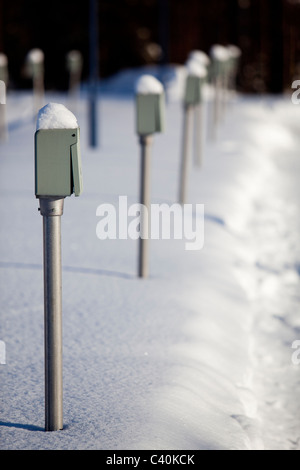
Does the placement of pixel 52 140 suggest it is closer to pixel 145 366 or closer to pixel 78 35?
pixel 145 366

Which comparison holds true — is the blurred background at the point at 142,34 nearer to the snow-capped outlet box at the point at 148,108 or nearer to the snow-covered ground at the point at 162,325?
the snow-covered ground at the point at 162,325

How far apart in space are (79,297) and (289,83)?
28.2 meters

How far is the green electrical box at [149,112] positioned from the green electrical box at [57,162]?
2.10 metres

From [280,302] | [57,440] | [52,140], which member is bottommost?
[280,302]

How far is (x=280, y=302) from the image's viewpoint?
17.2ft

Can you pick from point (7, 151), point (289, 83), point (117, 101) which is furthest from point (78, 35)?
point (7, 151)

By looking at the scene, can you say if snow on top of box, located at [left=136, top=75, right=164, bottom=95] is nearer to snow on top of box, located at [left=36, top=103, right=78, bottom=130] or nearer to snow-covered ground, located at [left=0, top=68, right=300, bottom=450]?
snow-covered ground, located at [left=0, top=68, right=300, bottom=450]

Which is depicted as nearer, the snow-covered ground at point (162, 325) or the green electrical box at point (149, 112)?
the snow-covered ground at point (162, 325)

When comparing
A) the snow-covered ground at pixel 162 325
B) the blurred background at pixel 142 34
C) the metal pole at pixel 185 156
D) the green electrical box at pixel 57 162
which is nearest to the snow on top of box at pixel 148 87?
the snow-covered ground at pixel 162 325

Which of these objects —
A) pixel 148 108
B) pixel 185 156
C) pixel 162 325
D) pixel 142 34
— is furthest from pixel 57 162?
pixel 142 34

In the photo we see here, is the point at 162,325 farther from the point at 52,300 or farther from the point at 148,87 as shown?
the point at 148,87

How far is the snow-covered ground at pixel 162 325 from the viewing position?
3045mm

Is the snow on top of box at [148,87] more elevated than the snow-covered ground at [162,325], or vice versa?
the snow on top of box at [148,87]

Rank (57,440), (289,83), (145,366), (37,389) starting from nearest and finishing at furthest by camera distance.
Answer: (57,440), (37,389), (145,366), (289,83)
